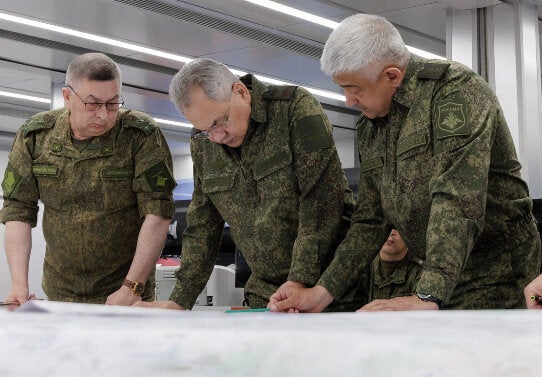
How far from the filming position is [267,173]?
2.07 m

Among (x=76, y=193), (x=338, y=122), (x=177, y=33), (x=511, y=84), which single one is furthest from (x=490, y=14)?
(x=338, y=122)

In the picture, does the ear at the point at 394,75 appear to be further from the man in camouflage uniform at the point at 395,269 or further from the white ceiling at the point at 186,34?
the white ceiling at the point at 186,34

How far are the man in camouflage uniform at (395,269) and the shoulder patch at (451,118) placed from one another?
176 centimetres

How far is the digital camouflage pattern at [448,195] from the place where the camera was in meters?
1.55

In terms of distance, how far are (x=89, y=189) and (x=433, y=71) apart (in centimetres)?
123

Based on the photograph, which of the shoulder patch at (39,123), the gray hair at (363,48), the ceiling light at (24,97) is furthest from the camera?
the ceiling light at (24,97)

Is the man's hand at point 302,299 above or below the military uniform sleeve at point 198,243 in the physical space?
below

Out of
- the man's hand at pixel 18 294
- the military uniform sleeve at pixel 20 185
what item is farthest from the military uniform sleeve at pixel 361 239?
the military uniform sleeve at pixel 20 185

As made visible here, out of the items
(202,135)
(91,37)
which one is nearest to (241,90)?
(202,135)

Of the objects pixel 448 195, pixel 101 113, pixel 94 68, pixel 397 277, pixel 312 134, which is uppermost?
pixel 94 68

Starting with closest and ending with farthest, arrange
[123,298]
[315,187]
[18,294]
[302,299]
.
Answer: [302,299], [315,187], [123,298], [18,294]

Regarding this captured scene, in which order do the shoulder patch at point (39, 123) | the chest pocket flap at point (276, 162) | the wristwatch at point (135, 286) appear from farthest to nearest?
1. the shoulder patch at point (39, 123)
2. the wristwatch at point (135, 286)
3. the chest pocket flap at point (276, 162)

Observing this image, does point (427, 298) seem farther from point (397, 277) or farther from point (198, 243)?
point (397, 277)

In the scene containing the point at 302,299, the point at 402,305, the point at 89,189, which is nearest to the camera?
the point at 402,305
